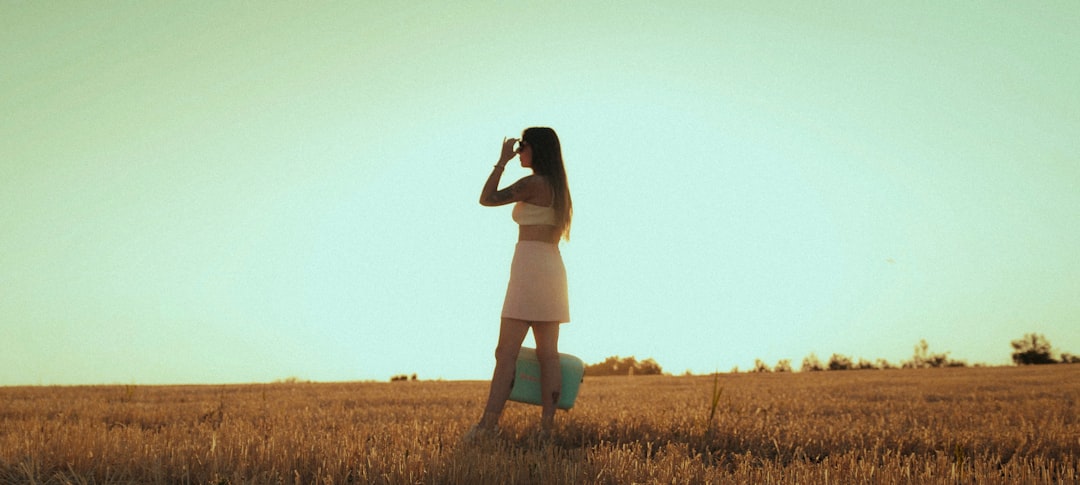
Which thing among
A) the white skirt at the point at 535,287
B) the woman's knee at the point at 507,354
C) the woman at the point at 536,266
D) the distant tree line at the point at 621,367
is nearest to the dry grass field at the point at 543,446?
the woman at the point at 536,266

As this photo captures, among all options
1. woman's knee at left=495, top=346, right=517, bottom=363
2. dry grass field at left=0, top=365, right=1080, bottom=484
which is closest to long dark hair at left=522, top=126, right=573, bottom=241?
woman's knee at left=495, top=346, right=517, bottom=363

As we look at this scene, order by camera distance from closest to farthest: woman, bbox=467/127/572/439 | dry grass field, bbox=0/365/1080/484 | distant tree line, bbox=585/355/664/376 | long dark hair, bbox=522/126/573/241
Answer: dry grass field, bbox=0/365/1080/484 < woman, bbox=467/127/572/439 < long dark hair, bbox=522/126/573/241 < distant tree line, bbox=585/355/664/376

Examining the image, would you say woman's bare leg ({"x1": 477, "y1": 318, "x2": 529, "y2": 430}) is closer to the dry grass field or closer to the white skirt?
the white skirt

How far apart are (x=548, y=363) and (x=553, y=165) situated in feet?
4.60

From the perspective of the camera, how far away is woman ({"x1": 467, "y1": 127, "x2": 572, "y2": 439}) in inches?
215

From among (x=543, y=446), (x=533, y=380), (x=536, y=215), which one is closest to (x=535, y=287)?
(x=536, y=215)

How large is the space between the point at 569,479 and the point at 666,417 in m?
3.53

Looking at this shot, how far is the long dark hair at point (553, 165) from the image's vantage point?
18.4 ft

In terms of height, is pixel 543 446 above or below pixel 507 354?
below

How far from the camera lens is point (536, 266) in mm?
5480

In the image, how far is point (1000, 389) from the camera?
44.3 feet

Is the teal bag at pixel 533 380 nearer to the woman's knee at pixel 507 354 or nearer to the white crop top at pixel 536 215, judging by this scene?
the woman's knee at pixel 507 354

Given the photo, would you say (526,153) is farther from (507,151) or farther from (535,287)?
(535,287)

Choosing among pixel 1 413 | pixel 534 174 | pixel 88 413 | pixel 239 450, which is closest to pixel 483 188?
pixel 534 174
